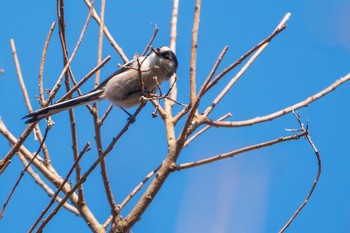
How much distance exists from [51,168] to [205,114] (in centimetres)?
87

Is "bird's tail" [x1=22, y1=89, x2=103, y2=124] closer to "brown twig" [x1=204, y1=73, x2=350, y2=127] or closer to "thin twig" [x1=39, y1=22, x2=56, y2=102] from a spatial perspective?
"thin twig" [x1=39, y1=22, x2=56, y2=102]

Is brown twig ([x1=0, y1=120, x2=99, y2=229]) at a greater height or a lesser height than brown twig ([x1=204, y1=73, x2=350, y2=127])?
lesser

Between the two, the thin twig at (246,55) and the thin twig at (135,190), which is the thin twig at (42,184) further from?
the thin twig at (246,55)

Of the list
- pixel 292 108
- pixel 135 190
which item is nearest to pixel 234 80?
pixel 292 108

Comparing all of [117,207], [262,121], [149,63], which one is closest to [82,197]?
[117,207]

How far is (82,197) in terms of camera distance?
105 inches

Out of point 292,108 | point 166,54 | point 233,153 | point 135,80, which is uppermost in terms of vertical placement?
point 166,54

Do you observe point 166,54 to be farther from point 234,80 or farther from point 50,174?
point 50,174

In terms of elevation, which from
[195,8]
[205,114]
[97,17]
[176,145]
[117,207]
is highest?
[97,17]

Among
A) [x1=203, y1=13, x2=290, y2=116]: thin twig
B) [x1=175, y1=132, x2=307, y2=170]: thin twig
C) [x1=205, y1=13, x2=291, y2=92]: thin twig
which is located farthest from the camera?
[x1=203, y1=13, x2=290, y2=116]: thin twig

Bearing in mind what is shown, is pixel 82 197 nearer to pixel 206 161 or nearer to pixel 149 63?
pixel 206 161

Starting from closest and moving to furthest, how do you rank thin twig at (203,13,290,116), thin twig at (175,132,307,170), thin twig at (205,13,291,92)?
thin twig at (205,13,291,92) < thin twig at (175,132,307,170) < thin twig at (203,13,290,116)

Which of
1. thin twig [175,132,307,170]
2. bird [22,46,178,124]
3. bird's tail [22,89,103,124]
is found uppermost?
bird [22,46,178,124]

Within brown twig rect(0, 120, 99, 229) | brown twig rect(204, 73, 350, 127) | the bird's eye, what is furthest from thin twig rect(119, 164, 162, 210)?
the bird's eye
